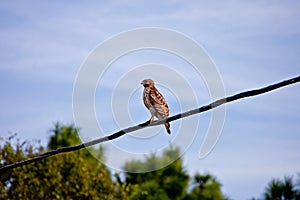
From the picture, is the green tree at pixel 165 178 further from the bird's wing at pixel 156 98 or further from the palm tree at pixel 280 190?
the bird's wing at pixel 156 98

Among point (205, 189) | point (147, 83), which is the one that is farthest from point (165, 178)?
point (147, 83)

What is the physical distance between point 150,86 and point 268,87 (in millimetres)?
5057

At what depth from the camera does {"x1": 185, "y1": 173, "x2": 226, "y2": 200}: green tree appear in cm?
3316

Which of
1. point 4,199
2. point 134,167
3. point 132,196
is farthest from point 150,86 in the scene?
point 134,167

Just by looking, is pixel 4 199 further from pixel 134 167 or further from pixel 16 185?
pixel 134 167

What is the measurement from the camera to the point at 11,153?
24.1 meters

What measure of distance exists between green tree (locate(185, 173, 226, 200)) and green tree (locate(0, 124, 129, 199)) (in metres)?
9.17

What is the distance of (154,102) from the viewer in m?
10.3

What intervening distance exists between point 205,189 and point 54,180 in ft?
38.7

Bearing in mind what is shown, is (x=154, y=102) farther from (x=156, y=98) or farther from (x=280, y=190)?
(x=280, y=190)

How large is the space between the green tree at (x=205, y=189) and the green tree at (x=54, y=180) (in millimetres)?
9165

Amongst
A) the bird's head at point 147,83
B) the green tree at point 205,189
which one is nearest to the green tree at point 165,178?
the green tree at point 205,189

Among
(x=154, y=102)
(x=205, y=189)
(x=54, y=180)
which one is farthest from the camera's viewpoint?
(x=205, y=189)

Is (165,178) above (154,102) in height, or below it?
above
